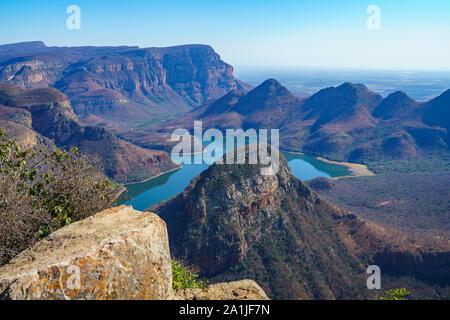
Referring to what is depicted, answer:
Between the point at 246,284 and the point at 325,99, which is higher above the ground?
the point at 325,99

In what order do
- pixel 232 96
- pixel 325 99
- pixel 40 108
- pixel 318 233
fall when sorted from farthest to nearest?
pixel 232 96, pixel 325 99, pixel 40 108, pixel 318 233

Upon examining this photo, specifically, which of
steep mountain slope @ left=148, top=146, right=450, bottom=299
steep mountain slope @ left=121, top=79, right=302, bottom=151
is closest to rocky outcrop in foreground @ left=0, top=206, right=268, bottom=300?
steep mountain slope @ left=148, top=146, right=450, bottom=299

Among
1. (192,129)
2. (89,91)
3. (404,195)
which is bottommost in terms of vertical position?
(404,195)
